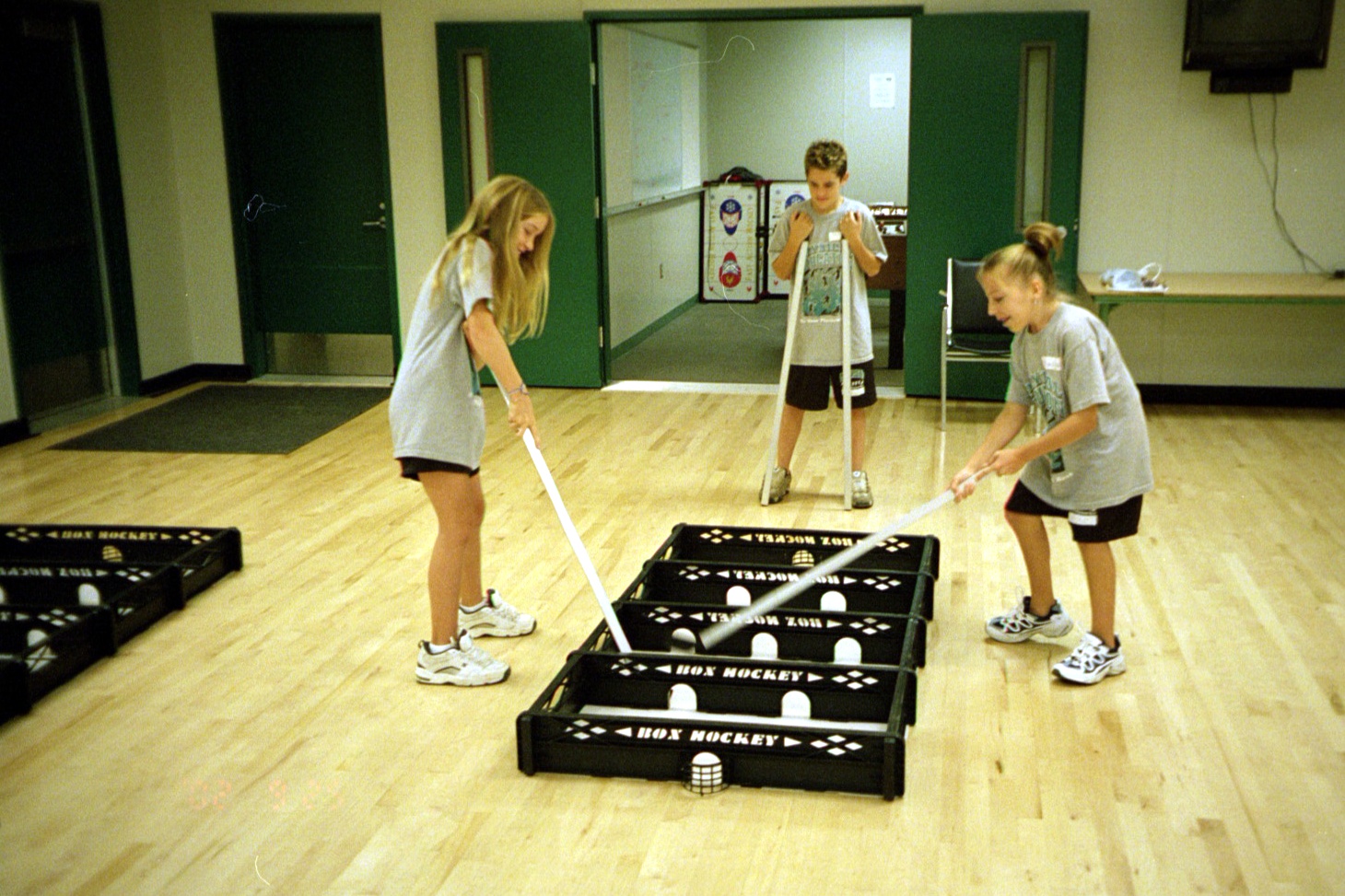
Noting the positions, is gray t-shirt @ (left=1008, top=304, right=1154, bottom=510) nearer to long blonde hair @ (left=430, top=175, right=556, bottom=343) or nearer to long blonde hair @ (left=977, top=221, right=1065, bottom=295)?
long blonde hair @ (left=977, top=221, right=1065, bottom=295)

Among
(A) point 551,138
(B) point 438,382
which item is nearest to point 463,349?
(B) point 438,382

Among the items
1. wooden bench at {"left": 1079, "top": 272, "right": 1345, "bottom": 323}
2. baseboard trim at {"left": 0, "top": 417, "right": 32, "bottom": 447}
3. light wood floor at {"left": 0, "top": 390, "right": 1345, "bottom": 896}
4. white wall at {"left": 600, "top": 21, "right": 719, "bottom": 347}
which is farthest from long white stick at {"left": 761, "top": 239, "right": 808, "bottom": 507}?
baseboard trim at {"left": 0, "top": 417, "right": 32, "bottom": 447}

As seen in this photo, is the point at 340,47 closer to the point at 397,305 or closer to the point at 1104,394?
the point at 397,305

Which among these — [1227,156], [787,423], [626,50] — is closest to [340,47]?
[626,50]

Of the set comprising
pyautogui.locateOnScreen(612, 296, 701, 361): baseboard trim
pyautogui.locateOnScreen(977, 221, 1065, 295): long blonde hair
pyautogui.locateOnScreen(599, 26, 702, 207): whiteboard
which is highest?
pyautogui.locateOnScreen(599, 26, 702, 207): whiteboard

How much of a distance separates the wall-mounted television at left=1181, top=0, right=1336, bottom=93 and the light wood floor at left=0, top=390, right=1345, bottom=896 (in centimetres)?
232

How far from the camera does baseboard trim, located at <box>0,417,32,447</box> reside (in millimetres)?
6492

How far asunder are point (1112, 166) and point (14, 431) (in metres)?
5.76

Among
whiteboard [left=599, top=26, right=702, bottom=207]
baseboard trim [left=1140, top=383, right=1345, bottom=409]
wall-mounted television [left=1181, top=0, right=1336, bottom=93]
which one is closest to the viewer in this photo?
wall-mounted television [left=1181, top=0, right=1336, bottom=93]

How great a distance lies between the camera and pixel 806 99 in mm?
10344

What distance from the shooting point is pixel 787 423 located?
5332mm

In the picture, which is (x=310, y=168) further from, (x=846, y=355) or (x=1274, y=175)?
(x=1274, y=175)

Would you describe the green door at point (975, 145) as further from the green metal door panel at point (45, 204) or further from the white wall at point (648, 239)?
the green metal door panel at point (45, 204)

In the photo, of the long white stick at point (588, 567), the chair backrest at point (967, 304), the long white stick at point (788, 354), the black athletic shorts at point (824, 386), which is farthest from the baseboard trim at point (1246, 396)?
the long white stick at point (588, 567)
